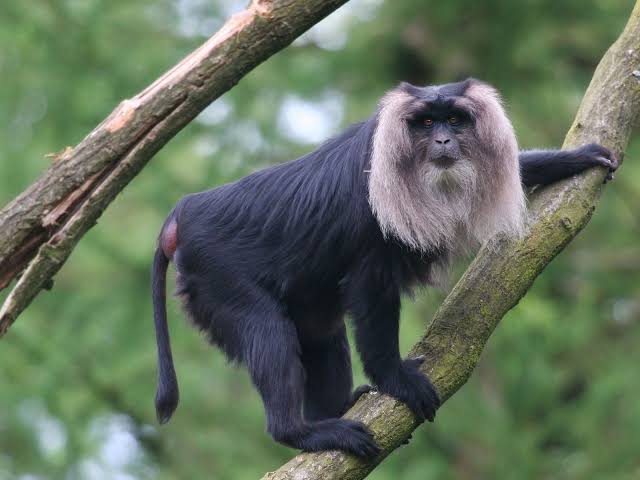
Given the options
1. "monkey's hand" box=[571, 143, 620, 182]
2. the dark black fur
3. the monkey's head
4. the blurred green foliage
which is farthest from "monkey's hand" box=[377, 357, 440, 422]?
the blurred green foliage

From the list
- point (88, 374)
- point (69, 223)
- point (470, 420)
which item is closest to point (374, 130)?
Result: point (69, 223)

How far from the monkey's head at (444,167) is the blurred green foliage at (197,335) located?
401 cm

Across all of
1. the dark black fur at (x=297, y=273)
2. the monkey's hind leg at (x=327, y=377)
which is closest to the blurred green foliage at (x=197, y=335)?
the monkey's hind leg at (x=327, y=377)

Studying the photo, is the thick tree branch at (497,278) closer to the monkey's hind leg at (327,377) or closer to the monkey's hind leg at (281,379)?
the monkey's hind leg at (281,379)

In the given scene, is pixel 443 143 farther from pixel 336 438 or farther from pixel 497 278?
pixel 336 438

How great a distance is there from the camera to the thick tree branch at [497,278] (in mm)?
4160

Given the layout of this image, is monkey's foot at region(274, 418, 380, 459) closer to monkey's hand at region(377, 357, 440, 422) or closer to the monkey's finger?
monkey's hand at region(377, 357, 440, 422)

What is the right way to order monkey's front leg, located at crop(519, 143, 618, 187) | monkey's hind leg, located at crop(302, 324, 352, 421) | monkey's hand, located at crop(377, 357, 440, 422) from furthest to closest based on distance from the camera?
monkey's hind leg, located at crop(302, 324, 352, 421) < monkey's front leg, located at crop(519, 143, 618, 187) < monkey's hand, located at crop(377, 357, 440, 422)

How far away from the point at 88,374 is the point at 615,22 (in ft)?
19.4

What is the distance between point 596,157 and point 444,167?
81 cm

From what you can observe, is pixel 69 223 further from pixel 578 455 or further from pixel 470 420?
pixel 578 455

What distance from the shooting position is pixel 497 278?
445cm

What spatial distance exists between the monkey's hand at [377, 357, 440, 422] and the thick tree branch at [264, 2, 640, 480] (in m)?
0.04

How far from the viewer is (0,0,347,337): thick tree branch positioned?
4.38m
